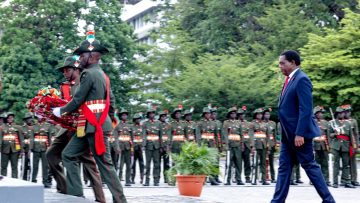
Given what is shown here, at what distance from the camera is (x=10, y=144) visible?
20875 mm

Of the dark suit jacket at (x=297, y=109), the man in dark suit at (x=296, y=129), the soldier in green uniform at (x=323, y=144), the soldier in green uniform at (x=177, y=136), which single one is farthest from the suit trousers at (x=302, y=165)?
the soldier in green uniform at (x=177, y=136)

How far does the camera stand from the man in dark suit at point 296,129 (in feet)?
32.5

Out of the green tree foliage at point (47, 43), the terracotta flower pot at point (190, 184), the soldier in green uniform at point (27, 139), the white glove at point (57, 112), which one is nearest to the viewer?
the white glove at point (57, 112)

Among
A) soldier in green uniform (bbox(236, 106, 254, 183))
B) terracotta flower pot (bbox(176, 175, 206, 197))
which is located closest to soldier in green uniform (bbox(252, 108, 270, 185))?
soldier in green uniform (bbox(236, 106, 254, 183))

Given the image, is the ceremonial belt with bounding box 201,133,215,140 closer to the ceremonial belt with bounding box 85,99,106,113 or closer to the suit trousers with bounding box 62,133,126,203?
the suit trousers with bounding box 62,133,126,203

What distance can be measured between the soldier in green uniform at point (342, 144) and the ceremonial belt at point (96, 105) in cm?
1128

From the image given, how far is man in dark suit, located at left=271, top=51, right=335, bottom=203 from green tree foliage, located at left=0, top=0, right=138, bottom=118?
34.4 meters

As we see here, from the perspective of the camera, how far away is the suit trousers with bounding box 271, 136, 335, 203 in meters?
9.91

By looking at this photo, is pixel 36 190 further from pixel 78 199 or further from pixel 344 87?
pixel 344 87

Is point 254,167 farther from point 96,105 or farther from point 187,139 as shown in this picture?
point 96,105

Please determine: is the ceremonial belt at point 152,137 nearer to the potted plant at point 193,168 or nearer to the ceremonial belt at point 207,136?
the ceremonial belt at point 207,136

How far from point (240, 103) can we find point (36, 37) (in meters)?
13.1

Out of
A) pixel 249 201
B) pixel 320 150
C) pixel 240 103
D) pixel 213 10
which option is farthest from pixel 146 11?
pixel 249 201

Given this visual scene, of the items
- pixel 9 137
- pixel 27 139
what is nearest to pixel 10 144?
pixel 9 137
